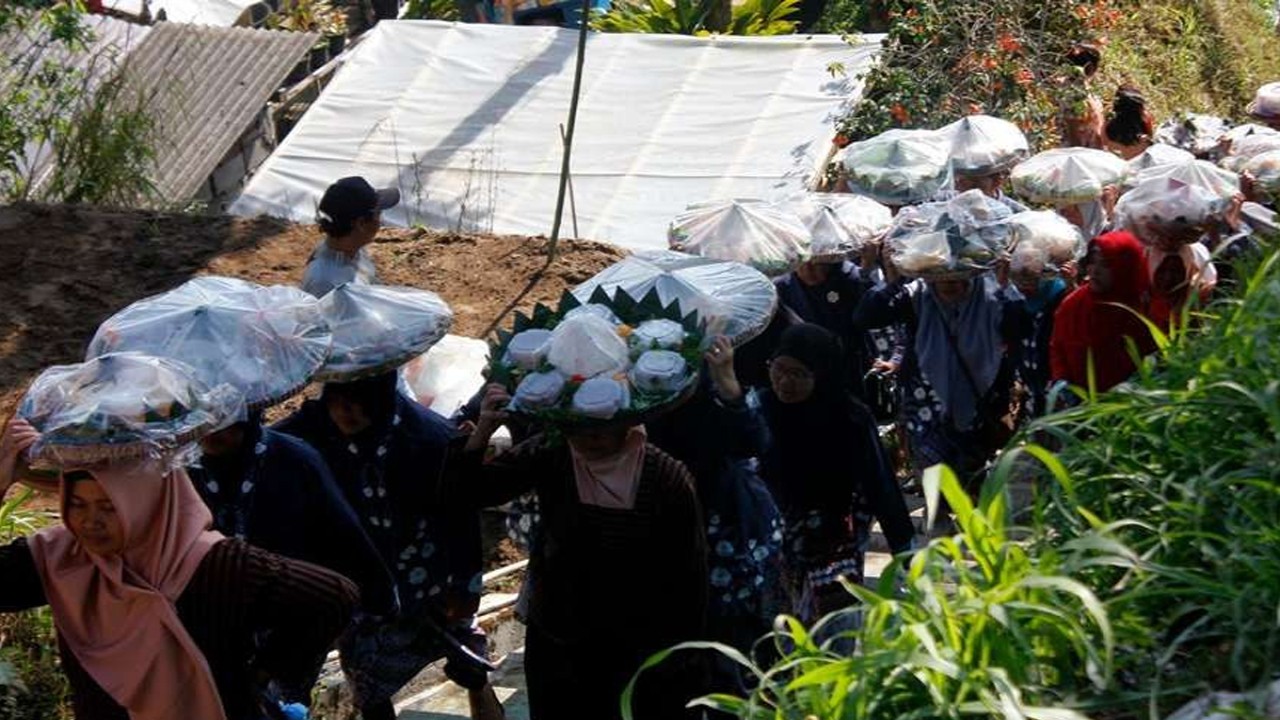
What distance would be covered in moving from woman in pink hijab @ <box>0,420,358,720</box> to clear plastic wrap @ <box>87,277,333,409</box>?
1.00 meters

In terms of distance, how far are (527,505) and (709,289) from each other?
0.92 metres

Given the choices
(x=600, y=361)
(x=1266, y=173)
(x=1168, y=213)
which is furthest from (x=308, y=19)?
(x=600, y=361)

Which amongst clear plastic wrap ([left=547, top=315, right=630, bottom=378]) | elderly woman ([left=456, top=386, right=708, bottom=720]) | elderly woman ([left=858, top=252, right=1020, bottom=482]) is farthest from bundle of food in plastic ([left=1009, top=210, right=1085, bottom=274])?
elderly woman ([left=456, top=386, right=708, bottom=720])

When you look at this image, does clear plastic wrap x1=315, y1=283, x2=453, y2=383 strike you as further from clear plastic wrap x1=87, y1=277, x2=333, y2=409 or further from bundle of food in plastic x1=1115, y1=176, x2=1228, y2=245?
bundle of food in plastic x1=1115, y1=176, x2=1228, y2=245

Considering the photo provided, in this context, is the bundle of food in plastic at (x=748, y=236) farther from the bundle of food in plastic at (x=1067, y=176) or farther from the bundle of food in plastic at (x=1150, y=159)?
the bundle of food in plastic at (x=1150, y=159)

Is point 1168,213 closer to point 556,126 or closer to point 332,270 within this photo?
point 332,270

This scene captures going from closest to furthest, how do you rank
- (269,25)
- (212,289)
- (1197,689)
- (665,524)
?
(1197,689)
(665,524)
(212,289)
(269,25)

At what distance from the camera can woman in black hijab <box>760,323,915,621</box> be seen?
688cm

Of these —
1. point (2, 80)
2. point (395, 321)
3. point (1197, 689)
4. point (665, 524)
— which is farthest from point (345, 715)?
point (2, 80)

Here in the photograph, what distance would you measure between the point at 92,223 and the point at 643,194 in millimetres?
3615

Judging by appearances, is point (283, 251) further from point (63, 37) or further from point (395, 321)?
point (395, 321)

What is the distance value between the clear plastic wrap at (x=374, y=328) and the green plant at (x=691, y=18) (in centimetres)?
1052

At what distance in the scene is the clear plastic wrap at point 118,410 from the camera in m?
4.84

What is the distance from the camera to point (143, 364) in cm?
516
